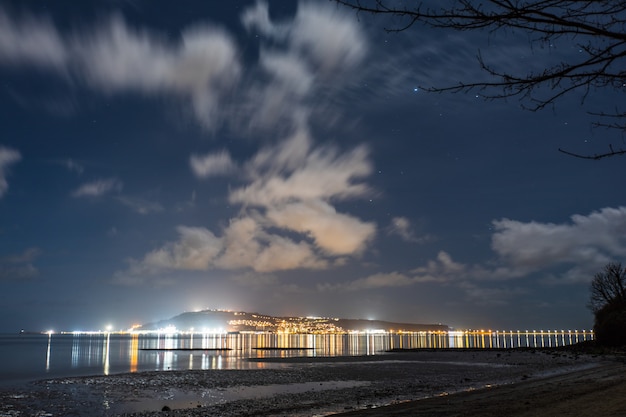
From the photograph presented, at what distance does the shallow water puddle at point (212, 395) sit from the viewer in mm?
24281

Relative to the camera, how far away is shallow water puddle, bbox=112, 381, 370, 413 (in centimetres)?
2428

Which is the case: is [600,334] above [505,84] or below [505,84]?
below

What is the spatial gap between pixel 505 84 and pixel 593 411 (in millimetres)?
11269

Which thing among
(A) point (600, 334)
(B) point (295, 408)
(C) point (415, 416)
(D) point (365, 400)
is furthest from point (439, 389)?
(A) point (600, 334)

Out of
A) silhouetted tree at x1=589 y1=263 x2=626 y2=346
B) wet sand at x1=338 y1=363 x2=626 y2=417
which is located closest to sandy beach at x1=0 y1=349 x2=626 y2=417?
wet sand at x1=338 y1=363 x2=626 y2=417

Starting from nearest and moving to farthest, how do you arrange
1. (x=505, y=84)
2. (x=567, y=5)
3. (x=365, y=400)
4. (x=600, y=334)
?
(x=567, y=5) < (x=505, y=84) < (x=365, y=400) < (x=600, y=334)

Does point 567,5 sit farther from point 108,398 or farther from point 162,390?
point 162,390

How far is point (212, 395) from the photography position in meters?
27.9

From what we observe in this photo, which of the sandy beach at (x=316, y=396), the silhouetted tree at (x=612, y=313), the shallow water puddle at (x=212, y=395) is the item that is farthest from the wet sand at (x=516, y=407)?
the silhouetted tree at (x=612, y=313)

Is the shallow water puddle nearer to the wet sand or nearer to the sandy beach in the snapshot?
the sandy beach

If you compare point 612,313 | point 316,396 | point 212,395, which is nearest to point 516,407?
point 316,396

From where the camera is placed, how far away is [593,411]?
39.8ft

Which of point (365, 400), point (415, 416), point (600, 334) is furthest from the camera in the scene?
point (600, 334)

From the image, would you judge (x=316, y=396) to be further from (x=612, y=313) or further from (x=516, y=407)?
(x=612, y=313)
